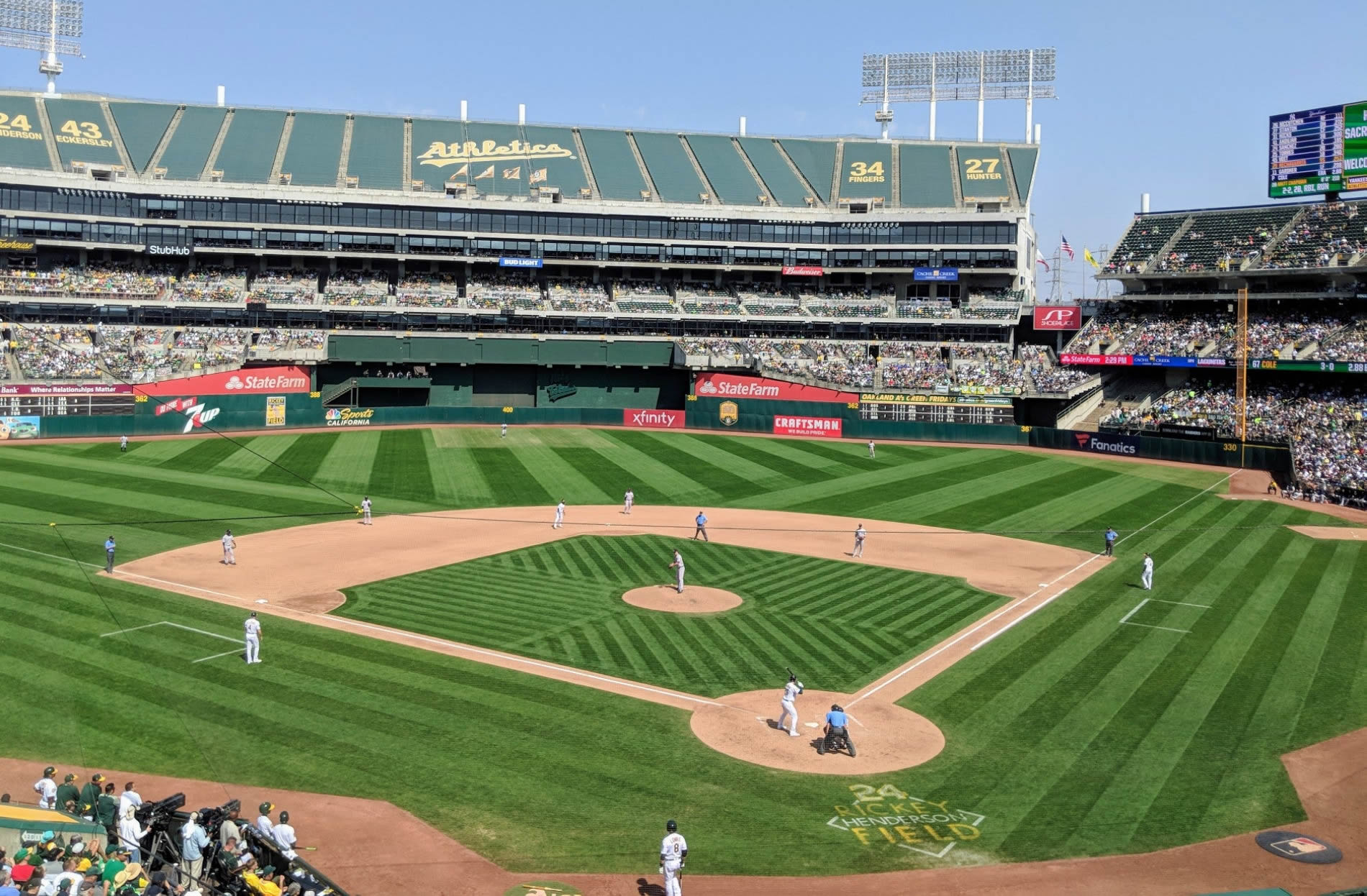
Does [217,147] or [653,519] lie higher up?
[217,147]

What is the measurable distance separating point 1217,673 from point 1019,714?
6734 mm

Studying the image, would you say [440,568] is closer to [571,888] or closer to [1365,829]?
[571,888]

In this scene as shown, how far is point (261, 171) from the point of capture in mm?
82438

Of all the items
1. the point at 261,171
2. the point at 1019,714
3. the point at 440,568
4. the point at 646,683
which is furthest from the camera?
the point at 261,171

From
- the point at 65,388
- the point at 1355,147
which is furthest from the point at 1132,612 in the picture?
the point at 65,388

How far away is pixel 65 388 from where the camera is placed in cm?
6122

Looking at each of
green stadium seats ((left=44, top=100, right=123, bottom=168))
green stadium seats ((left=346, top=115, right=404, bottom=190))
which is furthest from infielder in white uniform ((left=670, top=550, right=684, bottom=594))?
green stadium seats ((left=44, top=100, right=123, bottom=168))

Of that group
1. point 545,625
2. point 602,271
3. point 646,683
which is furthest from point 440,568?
point 602,271

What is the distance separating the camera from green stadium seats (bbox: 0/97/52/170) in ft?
252

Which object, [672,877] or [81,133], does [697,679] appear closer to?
[672,877]

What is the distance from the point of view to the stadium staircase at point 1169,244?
75.8 meters

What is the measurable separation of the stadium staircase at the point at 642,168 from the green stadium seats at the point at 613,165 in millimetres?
266

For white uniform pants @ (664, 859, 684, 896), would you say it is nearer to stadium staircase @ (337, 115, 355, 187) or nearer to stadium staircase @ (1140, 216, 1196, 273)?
stadium staircase @ (1140, 216, 1196, 273)

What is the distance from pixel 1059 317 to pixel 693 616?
58653 mm
